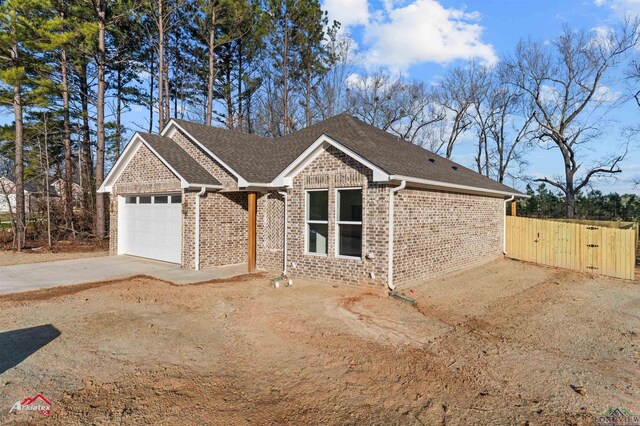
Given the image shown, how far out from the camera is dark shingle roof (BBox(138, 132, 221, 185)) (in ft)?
39.3

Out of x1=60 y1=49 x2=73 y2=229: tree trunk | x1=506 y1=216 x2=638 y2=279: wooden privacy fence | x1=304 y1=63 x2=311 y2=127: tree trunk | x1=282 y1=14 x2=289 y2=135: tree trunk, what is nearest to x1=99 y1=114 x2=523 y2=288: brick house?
x1=506 y1=216 x2=638 y2=279: wooden privacy fence

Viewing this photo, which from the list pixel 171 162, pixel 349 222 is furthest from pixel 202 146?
pixel 349 222

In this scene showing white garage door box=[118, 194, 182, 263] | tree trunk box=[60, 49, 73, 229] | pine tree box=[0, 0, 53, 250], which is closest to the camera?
white garage door box=[118, 194, 182, 263]

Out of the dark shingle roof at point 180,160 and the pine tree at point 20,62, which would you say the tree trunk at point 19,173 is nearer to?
the pine tree at point 20,62

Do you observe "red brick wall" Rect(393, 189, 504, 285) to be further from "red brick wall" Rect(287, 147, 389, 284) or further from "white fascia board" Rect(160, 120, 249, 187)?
A: "white fascia board" Rect(160, 120, 249, 187)

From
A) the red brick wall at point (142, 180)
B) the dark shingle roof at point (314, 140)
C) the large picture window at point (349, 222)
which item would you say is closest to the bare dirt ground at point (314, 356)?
the large picture window at point (349, 222)

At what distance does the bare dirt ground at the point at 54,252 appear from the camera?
1430cm

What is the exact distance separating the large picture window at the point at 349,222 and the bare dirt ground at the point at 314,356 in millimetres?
1033

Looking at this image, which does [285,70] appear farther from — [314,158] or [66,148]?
[314,158]

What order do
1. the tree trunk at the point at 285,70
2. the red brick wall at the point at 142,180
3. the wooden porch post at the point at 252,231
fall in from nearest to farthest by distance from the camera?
1. the wooden porch post at the point at 252,231
2. the red brick wall at the point at 142,180
3. the tree trunk at the point at 285,70

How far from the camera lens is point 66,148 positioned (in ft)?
77.0

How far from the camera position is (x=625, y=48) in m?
23.8

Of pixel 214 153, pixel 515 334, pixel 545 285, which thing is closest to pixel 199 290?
pixel 214 153

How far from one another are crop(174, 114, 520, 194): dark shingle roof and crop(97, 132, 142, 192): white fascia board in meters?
1.67
